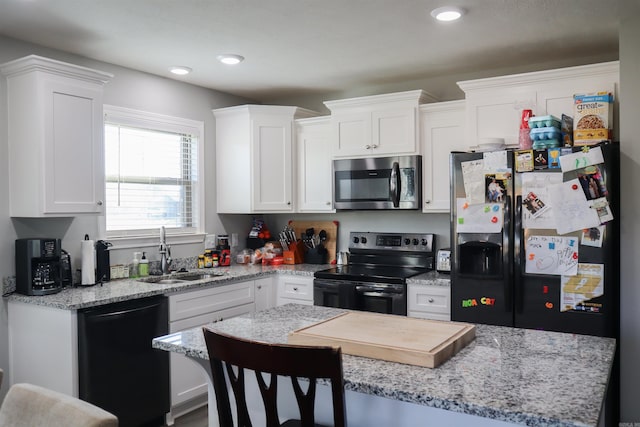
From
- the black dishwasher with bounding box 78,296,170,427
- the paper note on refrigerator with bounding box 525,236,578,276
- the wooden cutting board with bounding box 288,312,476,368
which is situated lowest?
the black dishwasher with bounding box 78,296,170,427

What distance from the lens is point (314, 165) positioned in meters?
4.40

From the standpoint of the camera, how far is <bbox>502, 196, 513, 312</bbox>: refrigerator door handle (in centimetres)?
300

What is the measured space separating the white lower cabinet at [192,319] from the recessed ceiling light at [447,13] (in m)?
2.27

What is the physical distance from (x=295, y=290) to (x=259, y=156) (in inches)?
45.8

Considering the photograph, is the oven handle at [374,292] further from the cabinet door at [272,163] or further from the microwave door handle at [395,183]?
the cabinet door at [272,163]

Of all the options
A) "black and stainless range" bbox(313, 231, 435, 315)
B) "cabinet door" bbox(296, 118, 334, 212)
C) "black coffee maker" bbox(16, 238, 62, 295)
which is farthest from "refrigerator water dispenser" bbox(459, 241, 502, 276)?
"black coffee maker" bbox(16, 238, 62, 295)

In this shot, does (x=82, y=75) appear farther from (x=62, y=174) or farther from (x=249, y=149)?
(x=249, y=149)


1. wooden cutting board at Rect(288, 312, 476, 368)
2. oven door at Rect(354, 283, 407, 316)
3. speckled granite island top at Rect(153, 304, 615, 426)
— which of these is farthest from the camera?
oven door at Rect(354, 283, 407, 316)

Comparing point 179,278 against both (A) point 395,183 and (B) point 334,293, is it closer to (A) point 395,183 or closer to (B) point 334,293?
(B) point 334,293

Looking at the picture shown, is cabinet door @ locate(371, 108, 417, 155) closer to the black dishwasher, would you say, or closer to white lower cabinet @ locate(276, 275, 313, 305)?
white lower cabinet @ locate(276, 275, 313, 305)

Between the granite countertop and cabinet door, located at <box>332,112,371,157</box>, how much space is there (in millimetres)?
981

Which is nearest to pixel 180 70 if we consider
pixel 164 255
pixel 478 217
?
pixel 164 255

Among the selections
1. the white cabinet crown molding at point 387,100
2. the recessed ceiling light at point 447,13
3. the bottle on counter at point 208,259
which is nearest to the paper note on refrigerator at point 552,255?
the recessed ceiling light at point 447,13

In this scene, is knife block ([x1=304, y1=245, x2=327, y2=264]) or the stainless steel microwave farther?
knife block ([x1=304, y1=245, x2=327, y2=264])
